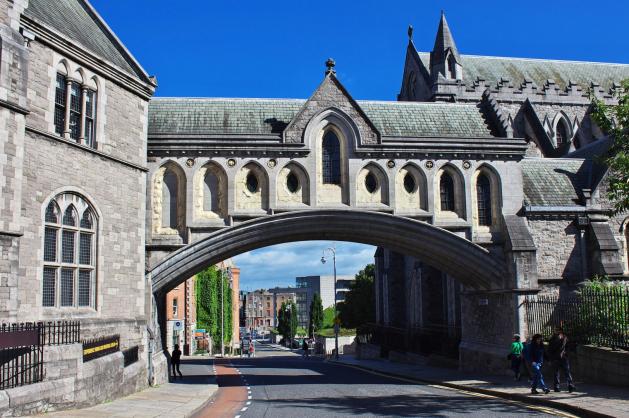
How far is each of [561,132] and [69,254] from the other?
36181mm

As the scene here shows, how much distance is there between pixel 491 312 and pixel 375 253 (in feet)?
61.7

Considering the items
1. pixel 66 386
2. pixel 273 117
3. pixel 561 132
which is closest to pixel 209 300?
pixel 561 132

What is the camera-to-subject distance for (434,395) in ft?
58.1

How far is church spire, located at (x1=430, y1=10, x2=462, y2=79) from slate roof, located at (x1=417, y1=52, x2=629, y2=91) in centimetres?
201

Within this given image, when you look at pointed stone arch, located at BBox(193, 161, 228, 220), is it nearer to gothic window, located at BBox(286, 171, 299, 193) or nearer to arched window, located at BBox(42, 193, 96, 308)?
gothic window, located at BBox(286, 171, 299, 193)

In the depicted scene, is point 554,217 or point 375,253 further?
point 375,253

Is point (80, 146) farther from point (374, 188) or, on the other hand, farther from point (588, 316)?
point (588, 316)

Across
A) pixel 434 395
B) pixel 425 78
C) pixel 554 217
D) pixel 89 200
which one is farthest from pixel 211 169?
pixel 425 78

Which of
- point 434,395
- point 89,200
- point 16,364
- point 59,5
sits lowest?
point 434,395

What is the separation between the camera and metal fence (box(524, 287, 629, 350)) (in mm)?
17875

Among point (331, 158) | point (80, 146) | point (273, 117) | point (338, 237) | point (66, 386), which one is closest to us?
point (66, 386)

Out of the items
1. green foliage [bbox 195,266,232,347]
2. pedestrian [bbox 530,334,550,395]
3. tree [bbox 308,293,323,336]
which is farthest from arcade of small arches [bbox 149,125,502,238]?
tree [bbox 308,293,323,336]

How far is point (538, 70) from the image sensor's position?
158ft

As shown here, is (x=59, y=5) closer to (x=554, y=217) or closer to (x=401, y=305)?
(x=554, y=217)
